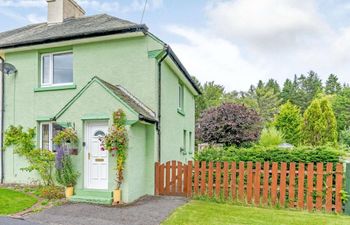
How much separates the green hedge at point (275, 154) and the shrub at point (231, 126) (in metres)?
8.62

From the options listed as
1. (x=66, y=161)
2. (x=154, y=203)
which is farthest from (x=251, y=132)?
(x=66, y=161)

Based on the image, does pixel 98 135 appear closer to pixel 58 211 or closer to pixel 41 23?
pixel 58 211

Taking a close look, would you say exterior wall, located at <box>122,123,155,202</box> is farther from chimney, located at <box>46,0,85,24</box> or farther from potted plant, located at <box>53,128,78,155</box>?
chimney, located at <box>46,0,85,24</box>

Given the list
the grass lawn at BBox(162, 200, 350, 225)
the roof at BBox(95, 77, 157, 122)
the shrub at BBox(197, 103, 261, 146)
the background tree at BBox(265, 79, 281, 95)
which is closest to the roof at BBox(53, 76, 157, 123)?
the roof at BBox(95, 77, 157, 122)

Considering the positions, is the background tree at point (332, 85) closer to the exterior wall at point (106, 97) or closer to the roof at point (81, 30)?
the exterior wall at point (106, 97)

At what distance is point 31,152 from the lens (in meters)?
11.1

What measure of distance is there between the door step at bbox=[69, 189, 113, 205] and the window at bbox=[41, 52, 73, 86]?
5085 mm

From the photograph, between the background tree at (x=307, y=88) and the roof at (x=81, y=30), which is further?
the background tree at (x=307, y=88)

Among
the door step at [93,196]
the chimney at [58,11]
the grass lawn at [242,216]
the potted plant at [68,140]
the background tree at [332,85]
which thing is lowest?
the grass lawn at [242,216]

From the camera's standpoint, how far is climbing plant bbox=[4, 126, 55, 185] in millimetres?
10953

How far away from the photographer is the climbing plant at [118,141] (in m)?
9.38

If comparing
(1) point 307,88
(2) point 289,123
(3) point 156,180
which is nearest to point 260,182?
(3) point 156,180

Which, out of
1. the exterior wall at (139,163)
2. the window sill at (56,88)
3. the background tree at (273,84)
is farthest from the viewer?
the background tree at (273,84)

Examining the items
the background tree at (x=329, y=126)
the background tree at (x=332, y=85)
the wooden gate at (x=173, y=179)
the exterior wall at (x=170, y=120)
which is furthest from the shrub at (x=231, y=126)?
the background tree at (x=332, y=85)
